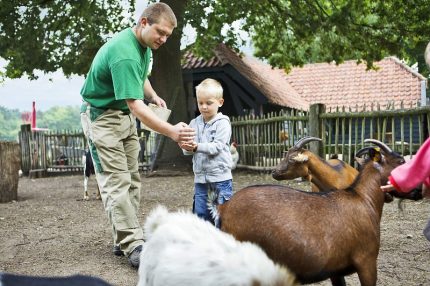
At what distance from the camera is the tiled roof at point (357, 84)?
1173 inches

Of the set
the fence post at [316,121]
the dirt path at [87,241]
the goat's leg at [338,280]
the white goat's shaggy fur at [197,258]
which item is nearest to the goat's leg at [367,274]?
the goat's leg at [338,280]

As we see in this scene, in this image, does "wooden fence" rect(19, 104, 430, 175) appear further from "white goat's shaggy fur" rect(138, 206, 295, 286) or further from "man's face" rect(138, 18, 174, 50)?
"white goat's shaggy fur" rect(138, 206, 295, 286)

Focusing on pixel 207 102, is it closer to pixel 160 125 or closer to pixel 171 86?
pixel 160 125

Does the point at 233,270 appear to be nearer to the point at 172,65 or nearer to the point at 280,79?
the point at 172,65

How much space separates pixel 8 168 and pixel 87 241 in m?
5.18

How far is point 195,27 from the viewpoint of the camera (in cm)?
1595

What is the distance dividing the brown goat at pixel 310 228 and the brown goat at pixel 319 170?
2420 mm

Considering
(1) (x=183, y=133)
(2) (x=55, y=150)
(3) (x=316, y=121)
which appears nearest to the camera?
(1) (x=183, y=133)

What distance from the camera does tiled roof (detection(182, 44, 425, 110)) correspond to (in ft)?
96.1

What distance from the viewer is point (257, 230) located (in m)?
3.30

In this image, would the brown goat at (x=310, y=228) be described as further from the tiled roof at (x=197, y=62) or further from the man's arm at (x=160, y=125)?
the tiled roof at (x=197, y=62)

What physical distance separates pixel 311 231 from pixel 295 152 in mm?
3426

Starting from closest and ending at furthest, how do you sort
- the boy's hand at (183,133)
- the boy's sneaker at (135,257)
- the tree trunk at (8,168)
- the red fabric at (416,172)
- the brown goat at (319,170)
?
the red fabric at (416,172) < the boy's hand at (183,133) < the boy's sneaker at (135,257) < the brown goat at (319,170) < the tree trunk at (8,168)

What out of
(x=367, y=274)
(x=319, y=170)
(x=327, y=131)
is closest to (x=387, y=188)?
(x=367, y=274)
